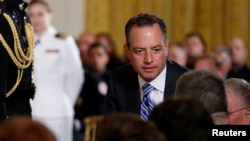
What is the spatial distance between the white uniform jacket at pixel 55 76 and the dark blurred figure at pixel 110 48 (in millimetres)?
1001

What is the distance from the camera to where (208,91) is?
2.89 m

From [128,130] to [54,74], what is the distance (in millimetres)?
5035

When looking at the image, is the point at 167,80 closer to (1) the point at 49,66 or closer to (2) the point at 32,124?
(2) the point at 32,124

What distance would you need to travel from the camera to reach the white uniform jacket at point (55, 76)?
708cm

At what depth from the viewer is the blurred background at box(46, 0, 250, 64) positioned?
9625mm

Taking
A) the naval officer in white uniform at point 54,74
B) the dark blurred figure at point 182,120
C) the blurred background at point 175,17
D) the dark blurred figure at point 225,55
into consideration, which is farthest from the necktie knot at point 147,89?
the blurred background at point 175,17

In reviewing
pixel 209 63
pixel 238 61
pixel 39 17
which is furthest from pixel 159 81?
pixel 238 61

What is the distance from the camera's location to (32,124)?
2.01 m

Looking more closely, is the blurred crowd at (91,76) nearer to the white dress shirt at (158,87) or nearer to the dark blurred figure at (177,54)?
the dark blurred figure at (177,54)

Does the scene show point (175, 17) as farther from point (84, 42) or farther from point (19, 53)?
point (19, 53)

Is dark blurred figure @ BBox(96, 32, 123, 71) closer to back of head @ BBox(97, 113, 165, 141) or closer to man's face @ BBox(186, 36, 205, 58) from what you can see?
man's face @ BBox(186, 36, 205, 58)

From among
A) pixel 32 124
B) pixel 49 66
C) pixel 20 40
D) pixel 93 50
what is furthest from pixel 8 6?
pixel 93 50

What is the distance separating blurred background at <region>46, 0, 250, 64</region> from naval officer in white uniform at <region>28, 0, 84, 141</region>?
2332 mm

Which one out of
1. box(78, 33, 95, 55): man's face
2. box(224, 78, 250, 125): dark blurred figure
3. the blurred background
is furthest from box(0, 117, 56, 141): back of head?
the blurred background
